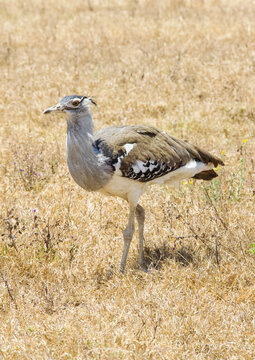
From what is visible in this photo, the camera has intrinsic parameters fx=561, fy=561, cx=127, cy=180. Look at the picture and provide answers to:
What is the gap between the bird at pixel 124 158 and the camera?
4.00 metres

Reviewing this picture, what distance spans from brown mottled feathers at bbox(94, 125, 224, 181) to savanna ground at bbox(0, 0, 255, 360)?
420 millimetres

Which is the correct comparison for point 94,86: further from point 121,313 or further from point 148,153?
point 121,313

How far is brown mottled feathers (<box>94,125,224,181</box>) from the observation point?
4125 millimetres

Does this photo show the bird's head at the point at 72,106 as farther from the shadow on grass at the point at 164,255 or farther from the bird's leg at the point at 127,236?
the shadow on grass at the point at 164,255

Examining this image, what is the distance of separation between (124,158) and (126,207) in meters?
1.15

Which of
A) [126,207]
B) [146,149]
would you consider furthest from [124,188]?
[126,207]

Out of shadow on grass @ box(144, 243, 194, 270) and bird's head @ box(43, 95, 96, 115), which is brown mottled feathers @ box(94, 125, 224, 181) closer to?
bird's head @ box(43, 95, 96, 115)

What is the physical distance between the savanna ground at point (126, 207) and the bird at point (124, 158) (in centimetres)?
32

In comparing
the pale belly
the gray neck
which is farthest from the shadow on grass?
the gray neck

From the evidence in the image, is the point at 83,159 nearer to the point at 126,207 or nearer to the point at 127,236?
the point at 127,236

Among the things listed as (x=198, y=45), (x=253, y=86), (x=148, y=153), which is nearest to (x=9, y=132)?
(x=148, y=153)

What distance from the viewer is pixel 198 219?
15.3 feet

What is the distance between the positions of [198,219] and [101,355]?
6.32 feet

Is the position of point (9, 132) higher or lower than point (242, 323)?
higher
